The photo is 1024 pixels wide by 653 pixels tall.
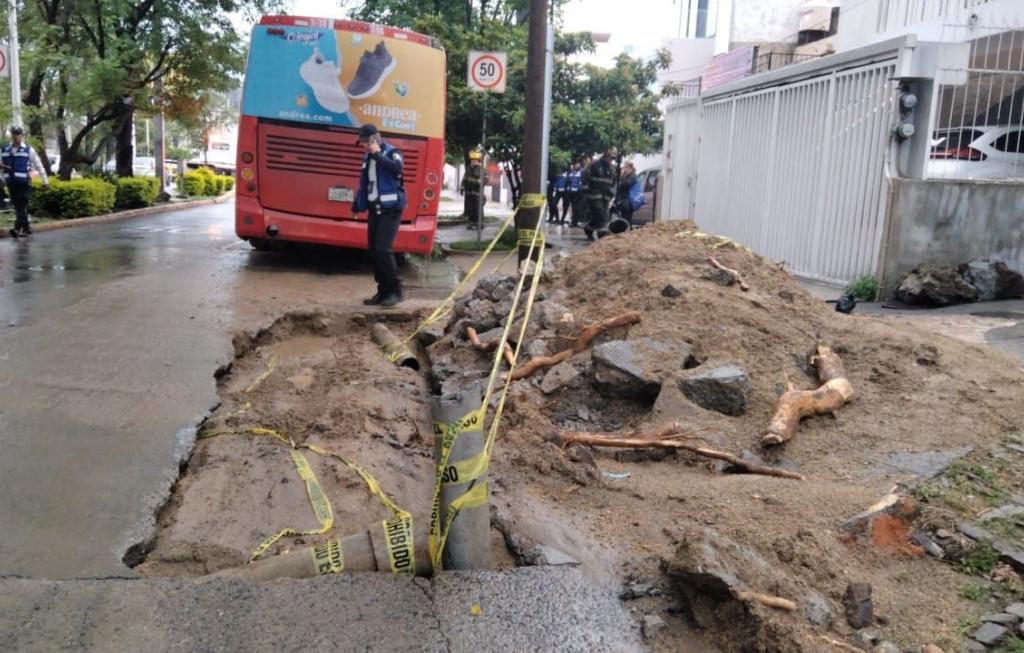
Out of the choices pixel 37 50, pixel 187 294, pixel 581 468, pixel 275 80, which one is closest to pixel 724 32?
pixel 37 50

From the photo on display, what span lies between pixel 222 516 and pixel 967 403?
4316 mm

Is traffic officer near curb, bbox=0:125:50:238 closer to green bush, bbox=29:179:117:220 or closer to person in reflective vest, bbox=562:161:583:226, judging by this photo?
Answer: green bush, bbox=29:179:117:220

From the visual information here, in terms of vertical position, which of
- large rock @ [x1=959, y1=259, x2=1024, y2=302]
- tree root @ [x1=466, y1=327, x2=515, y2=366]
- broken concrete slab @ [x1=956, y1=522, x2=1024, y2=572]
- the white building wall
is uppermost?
the white building wall

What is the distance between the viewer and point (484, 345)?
6.70 metres

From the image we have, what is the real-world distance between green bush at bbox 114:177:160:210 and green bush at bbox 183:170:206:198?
8.61 meters

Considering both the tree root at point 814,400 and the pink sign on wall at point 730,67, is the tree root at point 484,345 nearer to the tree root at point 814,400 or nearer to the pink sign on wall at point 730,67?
the tree root at point 814,400

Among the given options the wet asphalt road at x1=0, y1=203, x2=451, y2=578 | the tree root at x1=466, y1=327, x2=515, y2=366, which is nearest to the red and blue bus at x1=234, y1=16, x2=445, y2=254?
the wet asphalt road at x1=0, y1=203, x2=451, y2=578

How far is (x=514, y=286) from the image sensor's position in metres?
8.05

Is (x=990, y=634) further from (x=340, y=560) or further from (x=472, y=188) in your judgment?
(x=472, y=188)

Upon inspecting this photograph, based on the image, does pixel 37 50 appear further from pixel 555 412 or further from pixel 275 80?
pixel 555 412

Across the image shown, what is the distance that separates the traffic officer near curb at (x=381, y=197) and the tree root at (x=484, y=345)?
6.74 feet

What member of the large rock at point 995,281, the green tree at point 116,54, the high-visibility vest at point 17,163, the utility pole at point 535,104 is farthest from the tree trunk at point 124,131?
the large rock at point 995,281

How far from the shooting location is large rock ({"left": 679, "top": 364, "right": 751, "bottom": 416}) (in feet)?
16.9

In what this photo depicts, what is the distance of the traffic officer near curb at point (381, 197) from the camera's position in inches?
340
